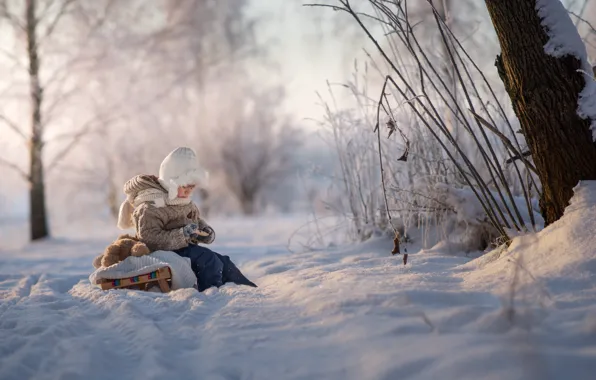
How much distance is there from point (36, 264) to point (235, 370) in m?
3.92

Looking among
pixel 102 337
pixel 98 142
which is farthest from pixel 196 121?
pixel 102 337

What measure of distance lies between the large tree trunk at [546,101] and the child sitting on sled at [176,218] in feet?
5.24

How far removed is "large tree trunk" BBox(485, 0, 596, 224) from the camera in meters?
1.95

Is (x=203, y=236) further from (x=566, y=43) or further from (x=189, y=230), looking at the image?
(x=566, y=43)

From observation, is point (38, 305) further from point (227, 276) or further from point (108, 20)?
point (108, 20)

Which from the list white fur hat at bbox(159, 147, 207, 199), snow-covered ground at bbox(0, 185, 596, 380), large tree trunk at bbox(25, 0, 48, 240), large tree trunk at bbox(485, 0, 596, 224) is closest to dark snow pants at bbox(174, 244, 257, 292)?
white fur hat at bbox(159, 147, 207, 199)

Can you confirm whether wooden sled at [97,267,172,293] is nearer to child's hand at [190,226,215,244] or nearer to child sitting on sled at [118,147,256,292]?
child sitting on sled at [118,147,256,292]

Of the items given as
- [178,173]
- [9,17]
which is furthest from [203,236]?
[9,17]

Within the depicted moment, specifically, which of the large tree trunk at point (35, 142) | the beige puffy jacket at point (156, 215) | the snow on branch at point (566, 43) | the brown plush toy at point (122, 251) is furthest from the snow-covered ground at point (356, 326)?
the large tree trunk at point (35, 142)

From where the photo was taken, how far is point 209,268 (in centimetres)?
286

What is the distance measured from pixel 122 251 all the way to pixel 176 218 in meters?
0.34

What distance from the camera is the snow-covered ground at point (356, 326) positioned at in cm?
131

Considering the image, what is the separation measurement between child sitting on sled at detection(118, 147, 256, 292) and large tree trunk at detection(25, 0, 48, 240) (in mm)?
5161

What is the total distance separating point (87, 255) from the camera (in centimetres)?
528
